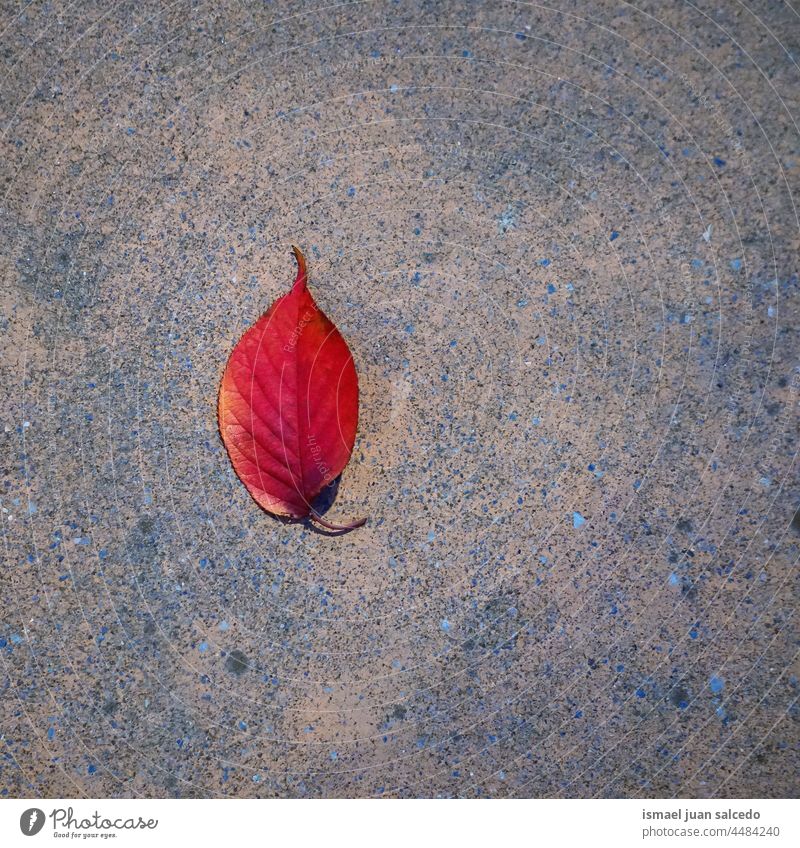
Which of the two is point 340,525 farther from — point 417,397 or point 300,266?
point 300,266

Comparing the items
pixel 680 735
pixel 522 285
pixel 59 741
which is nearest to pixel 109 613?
pixel 59 741

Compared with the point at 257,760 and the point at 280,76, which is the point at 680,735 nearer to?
the point at 257,760

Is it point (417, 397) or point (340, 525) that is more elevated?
point (417, 397)
